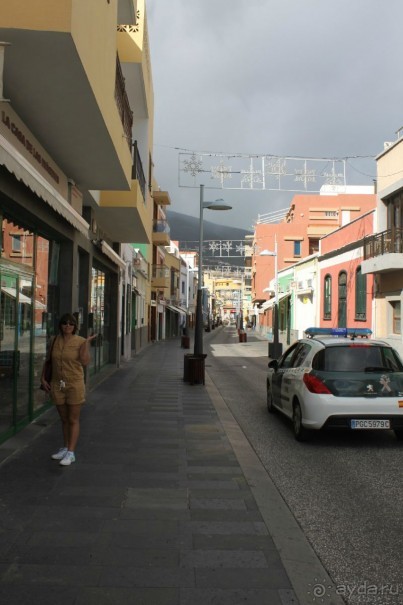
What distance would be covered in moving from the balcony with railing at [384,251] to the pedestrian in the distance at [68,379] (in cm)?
1373

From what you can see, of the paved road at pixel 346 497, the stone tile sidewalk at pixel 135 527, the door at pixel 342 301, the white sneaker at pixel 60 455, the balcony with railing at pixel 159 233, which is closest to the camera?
the stone tile sidewalk at pixel 135 527

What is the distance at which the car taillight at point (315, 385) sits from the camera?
7539 millimetres

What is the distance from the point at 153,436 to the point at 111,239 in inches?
419

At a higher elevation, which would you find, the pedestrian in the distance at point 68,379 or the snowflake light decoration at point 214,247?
the snowflake light decoration at point 214,247

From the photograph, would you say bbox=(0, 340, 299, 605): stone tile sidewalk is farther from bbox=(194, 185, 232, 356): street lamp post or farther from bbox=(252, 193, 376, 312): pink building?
bbox=(252, 193, 376, 312): pink building

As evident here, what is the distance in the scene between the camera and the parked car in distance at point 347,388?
741cm

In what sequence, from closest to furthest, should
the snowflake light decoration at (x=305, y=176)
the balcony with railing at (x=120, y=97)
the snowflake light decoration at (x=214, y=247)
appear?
the balcony with railing at (x=120, y=97)
the snowflake light decoration at (x=305, y=176)
the snowflake light decoration at (x=214, y=247)

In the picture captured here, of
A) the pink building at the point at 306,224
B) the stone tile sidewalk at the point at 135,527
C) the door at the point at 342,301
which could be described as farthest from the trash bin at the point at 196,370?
the pink building at the point at 306,224

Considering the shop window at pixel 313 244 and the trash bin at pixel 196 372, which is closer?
the trash bin at pixel 196 372

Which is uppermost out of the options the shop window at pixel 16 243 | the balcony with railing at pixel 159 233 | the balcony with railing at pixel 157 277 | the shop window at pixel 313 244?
the shop window at pixel 313 244

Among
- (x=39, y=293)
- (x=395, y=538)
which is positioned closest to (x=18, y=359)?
(x=39, y=293)

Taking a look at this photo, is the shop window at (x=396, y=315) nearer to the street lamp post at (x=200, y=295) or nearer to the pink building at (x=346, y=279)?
the pink building at (x=346, y=279)

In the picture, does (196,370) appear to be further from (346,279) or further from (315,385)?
(346,279)

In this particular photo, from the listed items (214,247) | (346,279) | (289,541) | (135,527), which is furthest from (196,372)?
(214,247)
